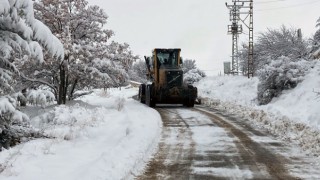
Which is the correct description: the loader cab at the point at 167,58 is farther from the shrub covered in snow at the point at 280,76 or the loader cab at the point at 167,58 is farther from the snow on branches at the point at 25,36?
the snow on branches at the point at 25,36

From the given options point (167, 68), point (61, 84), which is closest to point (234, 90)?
point (167, 68)

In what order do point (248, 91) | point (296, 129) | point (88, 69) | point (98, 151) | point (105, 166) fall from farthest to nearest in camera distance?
point (248, 91) → point (88, 69) → point (296, 129) → point (98, 151) → point (105, 166)

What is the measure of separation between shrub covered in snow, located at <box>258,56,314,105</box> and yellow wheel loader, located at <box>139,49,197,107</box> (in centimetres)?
384

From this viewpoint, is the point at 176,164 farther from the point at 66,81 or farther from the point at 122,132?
the point at 66,81

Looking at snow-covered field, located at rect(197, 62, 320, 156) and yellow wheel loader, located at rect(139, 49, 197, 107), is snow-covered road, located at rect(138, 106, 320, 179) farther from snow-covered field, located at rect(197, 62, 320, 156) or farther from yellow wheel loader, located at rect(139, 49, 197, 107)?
yellow wheel loader, located at rect(139, 49, 197, 107)

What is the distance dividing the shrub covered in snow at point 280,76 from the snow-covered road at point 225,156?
9.95 m

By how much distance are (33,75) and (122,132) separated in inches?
418

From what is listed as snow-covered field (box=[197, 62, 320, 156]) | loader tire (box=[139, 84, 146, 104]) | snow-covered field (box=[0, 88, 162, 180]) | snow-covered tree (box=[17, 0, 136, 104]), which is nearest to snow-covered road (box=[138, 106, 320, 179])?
snow-covered field (box=[0, 88, 162, 180])

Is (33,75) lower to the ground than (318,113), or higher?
higher

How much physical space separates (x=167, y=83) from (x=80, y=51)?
5704 millimetres

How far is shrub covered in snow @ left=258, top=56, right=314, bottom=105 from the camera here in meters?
23.2

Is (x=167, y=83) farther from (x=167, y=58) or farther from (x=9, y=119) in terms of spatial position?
(x=9, y=119)

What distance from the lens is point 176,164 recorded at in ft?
28.1

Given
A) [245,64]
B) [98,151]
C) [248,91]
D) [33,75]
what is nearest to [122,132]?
[98,151]
